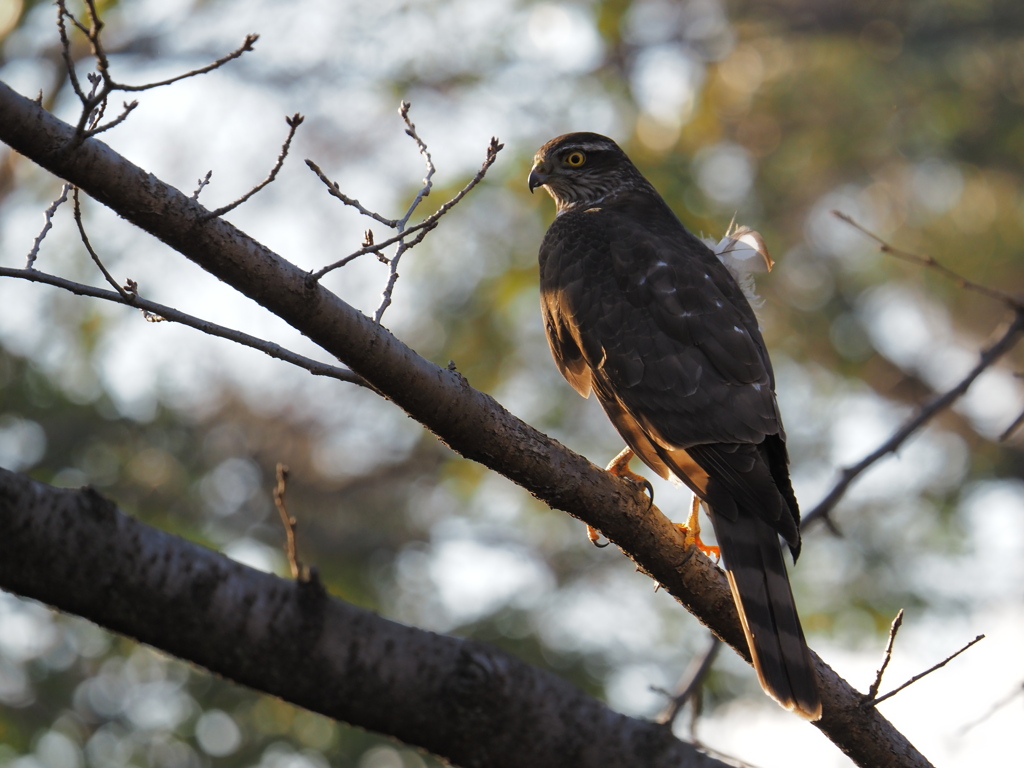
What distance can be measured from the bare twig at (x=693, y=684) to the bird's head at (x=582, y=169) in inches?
109

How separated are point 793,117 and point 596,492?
11.7 m

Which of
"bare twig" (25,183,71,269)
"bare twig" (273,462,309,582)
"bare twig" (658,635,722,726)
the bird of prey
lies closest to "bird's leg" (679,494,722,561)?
the bird of prey

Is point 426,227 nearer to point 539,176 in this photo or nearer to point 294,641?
point 294,641

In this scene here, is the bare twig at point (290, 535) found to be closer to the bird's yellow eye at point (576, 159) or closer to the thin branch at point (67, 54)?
the thin branch at point (67, 54)

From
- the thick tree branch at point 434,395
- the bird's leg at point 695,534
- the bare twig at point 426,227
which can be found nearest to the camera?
the thick tree branch at point 434,395

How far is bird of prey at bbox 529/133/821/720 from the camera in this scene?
133 inches

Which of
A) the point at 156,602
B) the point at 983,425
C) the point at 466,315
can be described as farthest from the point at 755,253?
the point at 983,425

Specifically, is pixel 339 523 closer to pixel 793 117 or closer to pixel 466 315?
pixel 466 315

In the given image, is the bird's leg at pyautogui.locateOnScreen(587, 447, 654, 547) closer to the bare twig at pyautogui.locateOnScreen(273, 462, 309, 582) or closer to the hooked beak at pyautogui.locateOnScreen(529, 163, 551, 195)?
the bare twig at pyautogui.locateOnScreen(273, 462, 309, 582)

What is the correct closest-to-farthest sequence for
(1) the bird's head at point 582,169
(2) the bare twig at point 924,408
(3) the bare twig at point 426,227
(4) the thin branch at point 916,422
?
(3) the bare twig at point 426,227 → (2) the bare twig at point 924,408 → (4) the thin branch at point 916,422 → (1) the bird's head at point 582,169

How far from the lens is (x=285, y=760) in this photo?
8.98 m

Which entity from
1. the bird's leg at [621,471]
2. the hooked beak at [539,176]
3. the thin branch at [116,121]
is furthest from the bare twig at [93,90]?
the hooked beak at [539,176]

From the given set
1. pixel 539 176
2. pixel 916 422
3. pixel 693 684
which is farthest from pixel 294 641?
pixel 539 176

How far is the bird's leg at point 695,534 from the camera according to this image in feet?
11.9
